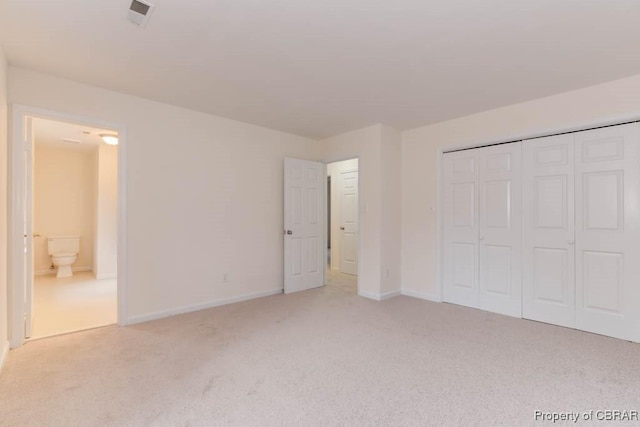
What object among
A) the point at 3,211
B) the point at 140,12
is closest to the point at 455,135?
the point at 140,12

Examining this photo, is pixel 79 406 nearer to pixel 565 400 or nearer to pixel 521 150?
pixel 565 400

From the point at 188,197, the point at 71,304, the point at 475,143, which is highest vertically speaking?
the point at 475,143

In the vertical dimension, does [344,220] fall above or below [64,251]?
above

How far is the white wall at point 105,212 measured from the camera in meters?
5.88

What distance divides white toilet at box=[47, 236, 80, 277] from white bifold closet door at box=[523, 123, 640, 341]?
7483mm

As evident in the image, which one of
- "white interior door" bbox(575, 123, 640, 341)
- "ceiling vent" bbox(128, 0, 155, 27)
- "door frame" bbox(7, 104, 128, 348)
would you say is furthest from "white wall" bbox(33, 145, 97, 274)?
"white interior door" bbox(575, 123, 640, 341)

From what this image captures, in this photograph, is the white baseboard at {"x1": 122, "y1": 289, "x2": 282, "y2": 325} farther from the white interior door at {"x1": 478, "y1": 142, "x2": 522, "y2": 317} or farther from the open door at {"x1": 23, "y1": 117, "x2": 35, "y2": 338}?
the white interior door at {"x1": 478, "y1": 142, "x2": 522, "y2": 317}

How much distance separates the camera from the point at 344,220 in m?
6.47

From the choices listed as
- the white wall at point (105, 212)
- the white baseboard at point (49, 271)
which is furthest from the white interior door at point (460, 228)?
the white baseboard at point (49, 271)

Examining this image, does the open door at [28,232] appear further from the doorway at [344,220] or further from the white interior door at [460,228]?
the white interior door at [460,228]

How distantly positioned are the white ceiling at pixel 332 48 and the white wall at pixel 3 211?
0.28m

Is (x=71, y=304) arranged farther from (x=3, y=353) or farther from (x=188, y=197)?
(x=188, y=197)

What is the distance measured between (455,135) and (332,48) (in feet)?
8.04

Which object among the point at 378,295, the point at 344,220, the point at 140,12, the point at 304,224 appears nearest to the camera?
the point at 140,12
